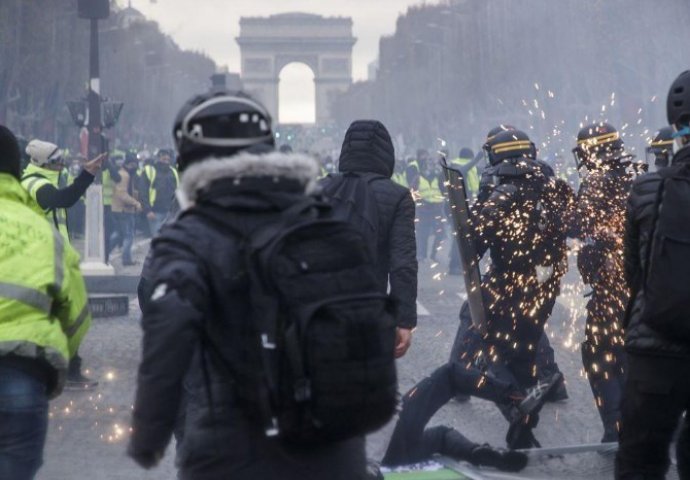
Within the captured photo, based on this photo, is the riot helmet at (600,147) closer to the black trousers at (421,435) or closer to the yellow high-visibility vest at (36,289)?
the black trousers at (421,435)

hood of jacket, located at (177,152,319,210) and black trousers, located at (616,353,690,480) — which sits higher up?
hood of jacket, located at (177,152,319,210)

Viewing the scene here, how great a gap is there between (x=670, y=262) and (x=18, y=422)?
2041mm

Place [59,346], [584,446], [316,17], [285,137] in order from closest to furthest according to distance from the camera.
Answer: [59,346], [584,446], [285,137], [316,17]

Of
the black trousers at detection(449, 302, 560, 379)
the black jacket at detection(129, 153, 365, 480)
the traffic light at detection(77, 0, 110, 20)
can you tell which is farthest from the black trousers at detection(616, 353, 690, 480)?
the traffic light at detection(77, 0, 110, 20)

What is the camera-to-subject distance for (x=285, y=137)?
81250 millimetres

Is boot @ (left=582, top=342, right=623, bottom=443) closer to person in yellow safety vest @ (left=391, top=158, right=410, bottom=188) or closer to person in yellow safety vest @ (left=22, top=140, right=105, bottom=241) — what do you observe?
person in yellow safety vest @ (left=22, top=140, right=105, bottom=241)

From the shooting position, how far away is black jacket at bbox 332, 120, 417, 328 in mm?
5918

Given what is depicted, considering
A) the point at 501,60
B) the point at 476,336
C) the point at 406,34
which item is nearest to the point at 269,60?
the point at 406,34

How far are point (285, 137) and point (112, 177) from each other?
60403 mm

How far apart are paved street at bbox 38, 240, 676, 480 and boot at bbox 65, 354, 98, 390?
0.25 feet

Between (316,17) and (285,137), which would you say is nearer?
(285,137)

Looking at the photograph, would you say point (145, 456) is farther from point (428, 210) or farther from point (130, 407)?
point (428, 210)

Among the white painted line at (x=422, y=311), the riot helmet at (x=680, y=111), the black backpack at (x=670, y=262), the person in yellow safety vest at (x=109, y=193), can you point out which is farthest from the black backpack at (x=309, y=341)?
the person in yellow safety vest at (x=109, y=193)

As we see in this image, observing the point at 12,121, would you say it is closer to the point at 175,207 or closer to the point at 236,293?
the point at 175,207
